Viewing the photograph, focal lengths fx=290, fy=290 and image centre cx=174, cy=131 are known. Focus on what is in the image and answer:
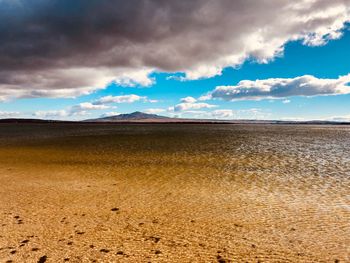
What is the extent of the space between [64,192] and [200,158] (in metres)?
16.9

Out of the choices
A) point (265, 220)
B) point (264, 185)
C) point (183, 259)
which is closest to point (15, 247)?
point (183, 259)

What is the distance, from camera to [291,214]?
13.4 meters

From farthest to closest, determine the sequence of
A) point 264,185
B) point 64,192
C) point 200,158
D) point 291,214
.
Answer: point 200,158 < point 264,185 < point 64,192 < point 291,214

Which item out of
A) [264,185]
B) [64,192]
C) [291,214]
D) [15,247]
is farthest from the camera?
[264,185]

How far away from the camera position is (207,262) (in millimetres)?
8930

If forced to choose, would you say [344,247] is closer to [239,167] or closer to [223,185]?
[223,185]

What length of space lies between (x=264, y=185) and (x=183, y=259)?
1136 centimetres

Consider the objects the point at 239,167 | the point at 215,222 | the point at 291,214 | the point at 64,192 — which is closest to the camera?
the point at 215,222

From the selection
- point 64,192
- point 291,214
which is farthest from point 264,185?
point 64,192

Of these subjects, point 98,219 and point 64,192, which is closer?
point 98,219

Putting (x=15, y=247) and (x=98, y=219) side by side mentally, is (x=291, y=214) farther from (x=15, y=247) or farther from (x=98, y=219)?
(x=15, y=247)

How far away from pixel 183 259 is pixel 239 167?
57.4 feet

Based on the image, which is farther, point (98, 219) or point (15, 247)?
point (98, 219)

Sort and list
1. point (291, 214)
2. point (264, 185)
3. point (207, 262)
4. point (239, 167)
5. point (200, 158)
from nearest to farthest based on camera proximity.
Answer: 1. point (207, 262)
2. point (291, 214)
3. point (264, 185)
4. point (239, 167)
5. point (200, 158)
